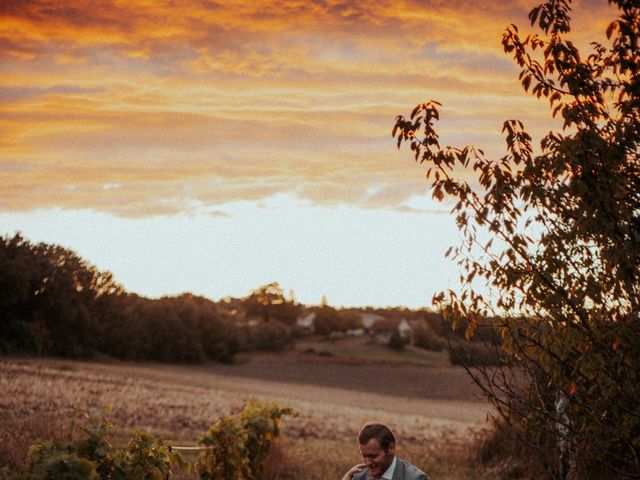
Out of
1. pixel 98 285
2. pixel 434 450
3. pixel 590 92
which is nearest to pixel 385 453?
pixel 590 92

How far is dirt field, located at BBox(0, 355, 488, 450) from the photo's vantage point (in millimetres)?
20703

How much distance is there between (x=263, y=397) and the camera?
4466 cm

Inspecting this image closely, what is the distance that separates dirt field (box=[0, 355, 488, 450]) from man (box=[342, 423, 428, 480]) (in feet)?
15.3

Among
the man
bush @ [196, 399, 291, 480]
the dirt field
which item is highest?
the man

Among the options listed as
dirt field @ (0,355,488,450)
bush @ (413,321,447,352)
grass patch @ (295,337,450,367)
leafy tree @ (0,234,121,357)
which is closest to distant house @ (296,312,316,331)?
grass patch @ (295,337,450,367)

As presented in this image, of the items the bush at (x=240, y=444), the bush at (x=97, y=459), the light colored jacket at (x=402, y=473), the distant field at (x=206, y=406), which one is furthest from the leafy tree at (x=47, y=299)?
the light colored jacket at (x=402, y=473)

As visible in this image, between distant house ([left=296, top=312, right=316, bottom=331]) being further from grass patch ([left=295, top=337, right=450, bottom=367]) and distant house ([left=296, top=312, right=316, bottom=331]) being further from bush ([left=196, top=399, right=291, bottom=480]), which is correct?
bush ([left=196, top=399, right=291, bottom=480])

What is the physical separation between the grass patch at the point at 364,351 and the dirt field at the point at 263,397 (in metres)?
12.9

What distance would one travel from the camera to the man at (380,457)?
5.21 m

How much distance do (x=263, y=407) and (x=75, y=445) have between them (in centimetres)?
709

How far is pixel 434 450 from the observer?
18.8 meters

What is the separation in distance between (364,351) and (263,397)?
195 feet

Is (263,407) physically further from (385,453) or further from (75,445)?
(385,453)

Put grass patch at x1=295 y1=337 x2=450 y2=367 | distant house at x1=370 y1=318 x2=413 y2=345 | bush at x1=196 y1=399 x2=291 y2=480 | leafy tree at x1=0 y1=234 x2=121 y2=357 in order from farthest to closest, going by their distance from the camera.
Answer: distant house at x1=370 y1=318 x2=413 y2=345, grass patch at x1=295 y1=337 x2=450 y2=367, leafy tree at x1=0 y1=234 x2=121 y2=357, bush at x1=196 y1=399 x2=291 y2=480
